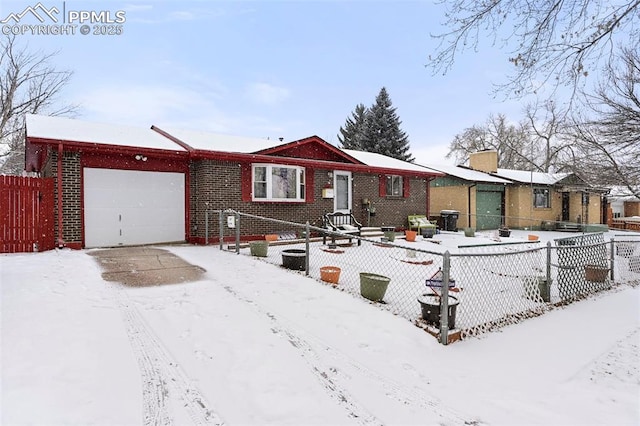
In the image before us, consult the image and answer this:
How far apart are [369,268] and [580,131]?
881 centimetres

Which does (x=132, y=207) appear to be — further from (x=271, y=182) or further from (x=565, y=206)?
(x=565, y=206)

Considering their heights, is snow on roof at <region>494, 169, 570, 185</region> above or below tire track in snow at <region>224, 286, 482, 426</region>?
above

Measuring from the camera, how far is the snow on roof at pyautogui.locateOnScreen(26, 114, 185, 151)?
8638 millimetres

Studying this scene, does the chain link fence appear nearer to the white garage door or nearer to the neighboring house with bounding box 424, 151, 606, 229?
the white garage door

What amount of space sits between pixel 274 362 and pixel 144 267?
4487 mm

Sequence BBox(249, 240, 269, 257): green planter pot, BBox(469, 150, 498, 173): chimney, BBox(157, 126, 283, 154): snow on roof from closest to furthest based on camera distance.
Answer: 1. BBox(249, 240, 269, 257): green planter pot
2. BBox(157, 126, 283, 154): snow on roof
3. BBox(469, 150, 498, 173): chimney

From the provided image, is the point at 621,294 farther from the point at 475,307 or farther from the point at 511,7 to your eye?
the point at 511,7

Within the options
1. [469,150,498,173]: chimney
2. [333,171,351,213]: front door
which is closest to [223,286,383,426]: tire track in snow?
[333,171,351,213]: front door

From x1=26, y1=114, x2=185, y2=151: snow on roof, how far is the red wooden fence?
4.02 feet

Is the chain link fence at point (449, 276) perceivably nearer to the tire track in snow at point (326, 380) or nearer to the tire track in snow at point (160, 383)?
the tire track in snow at point (326, 380)

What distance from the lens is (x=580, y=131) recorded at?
1113 cm

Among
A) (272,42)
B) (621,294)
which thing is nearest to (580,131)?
(621,294)

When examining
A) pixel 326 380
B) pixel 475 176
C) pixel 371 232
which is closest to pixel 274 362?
pixel 326 380

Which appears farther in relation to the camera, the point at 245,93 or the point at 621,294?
the point at 245,93
